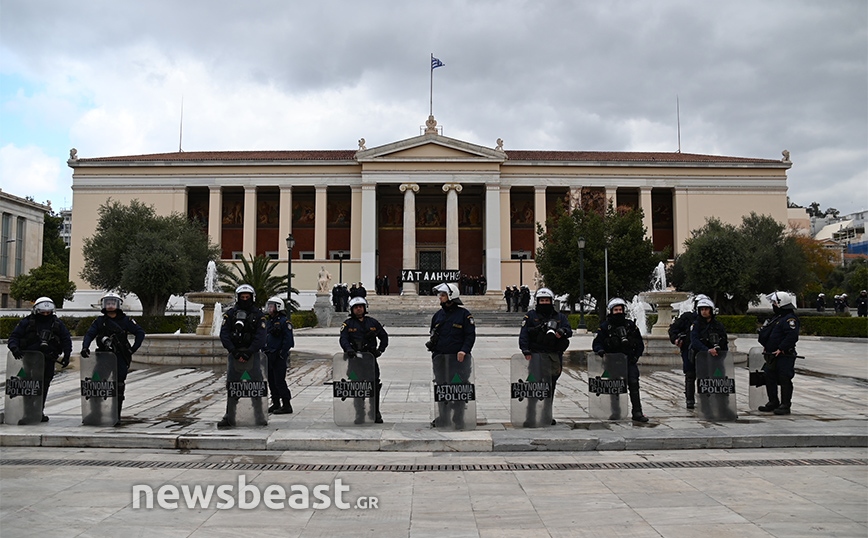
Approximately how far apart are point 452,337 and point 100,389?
441 cm

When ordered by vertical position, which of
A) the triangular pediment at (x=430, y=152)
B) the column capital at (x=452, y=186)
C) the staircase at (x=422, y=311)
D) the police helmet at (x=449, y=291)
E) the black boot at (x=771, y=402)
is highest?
the triangular pediment at (x=430, y=152)

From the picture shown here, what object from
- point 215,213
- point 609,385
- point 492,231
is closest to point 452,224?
point 492,231

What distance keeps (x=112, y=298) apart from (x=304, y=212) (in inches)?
1830

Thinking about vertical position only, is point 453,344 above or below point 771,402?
above

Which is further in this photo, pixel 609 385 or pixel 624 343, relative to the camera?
pixel 609 385

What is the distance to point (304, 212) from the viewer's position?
54.1 m

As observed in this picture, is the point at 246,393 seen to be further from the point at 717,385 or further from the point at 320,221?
the point at 320,221

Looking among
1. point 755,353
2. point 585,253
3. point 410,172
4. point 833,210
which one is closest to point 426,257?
point 410,172

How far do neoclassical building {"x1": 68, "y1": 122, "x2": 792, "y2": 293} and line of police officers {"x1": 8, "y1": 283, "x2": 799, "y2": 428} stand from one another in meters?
39.9

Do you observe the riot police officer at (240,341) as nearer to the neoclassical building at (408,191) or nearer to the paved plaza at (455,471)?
the paved plaza at (455,471)

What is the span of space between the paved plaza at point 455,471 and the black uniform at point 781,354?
31 cm

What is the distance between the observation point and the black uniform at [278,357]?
359 inches

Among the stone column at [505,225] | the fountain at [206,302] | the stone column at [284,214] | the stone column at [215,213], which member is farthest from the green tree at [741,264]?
the stone column at [215,213]

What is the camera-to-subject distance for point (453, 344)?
7.91 m
